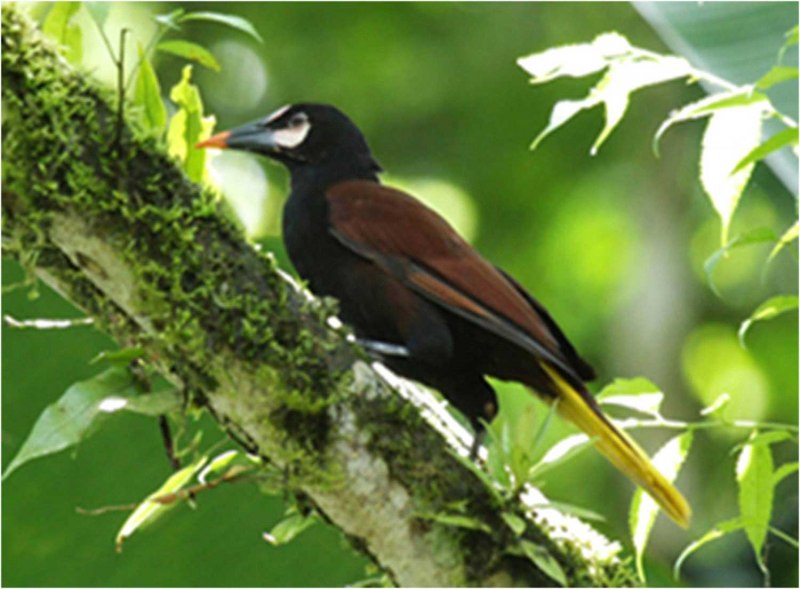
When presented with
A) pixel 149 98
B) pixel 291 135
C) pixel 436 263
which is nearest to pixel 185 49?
pixel 149 98

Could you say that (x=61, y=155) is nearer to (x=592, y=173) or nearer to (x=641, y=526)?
(x=641, y=526)

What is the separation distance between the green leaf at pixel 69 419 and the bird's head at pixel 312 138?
34.3 inches

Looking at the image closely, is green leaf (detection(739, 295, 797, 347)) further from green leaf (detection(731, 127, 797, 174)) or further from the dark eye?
the dark eye

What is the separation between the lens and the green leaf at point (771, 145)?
5.37ft

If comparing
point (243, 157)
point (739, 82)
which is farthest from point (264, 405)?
point (243, 157)

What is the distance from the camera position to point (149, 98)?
2.15m

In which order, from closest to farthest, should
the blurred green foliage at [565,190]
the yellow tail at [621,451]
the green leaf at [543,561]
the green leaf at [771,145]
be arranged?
1. the green leaf at [771,145]
2. the green leaf at [543,561]
3. the yellow tail at [621,451]
4. the blurred green foliage at [565,190]

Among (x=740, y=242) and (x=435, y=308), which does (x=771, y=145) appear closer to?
(x=740, y=242)

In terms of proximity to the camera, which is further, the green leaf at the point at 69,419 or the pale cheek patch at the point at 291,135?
the pale cheek patch at the point at 291,135

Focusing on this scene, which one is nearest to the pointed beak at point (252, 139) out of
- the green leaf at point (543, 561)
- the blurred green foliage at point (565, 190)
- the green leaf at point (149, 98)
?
the green leaf at point (149, 98)

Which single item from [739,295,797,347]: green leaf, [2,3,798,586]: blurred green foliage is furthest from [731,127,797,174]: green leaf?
[2,3,798,586]: blurred green foliage

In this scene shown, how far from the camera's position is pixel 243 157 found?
23.9ft

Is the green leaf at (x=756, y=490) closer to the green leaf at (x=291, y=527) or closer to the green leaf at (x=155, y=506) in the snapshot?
the green leaf at (x=291, y=527)

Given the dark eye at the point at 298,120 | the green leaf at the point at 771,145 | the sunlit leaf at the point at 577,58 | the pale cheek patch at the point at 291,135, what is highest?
the sunlit leaf at the point at 577,58
